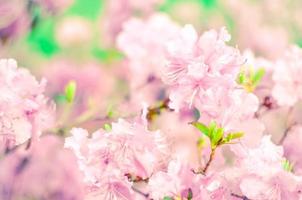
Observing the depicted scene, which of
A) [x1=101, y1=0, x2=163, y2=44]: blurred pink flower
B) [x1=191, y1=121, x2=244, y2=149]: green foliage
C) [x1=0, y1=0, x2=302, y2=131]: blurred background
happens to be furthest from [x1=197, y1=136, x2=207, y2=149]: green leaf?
[x1=101, y1=0, x2=163, y2=44]: blurred pink flower

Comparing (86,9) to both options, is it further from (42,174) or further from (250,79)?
(250,79)

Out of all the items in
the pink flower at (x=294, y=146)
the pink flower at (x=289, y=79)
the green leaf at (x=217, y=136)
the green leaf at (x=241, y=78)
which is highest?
the green leaf at (x=241, y=78)

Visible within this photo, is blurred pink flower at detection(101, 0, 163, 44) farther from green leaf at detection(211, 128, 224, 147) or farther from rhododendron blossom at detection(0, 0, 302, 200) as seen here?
green leaf at detection(211, 128, 224, 147)

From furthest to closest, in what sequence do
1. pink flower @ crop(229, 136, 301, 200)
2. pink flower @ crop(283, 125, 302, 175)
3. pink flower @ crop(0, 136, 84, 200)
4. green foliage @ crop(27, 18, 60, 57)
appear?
green foliage @ crop(27, 18, 60, 57) → pink flower @ crop(0, 136, 84, 200) → pink flower @ crop(283, 125, 302, 175) → pink flower @ crop(229, 136, 301, 200)

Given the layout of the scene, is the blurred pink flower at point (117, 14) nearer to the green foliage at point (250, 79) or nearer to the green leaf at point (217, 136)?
the green foliage at point (250, 79)

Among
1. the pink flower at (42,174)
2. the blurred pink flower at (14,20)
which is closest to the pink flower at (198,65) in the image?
the pink flower at (42,174)

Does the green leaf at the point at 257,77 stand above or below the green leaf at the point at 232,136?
below
